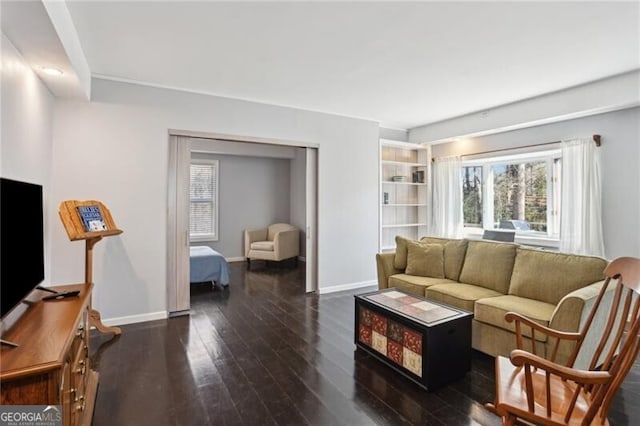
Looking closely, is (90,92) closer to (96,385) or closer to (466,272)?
(96,385)

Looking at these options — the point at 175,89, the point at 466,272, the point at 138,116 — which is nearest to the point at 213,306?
A: the point at 138,116

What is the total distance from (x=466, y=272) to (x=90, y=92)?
173 inches

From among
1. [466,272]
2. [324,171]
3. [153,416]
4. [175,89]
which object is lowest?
[153,416]

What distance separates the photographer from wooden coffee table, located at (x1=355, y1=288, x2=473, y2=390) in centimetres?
231

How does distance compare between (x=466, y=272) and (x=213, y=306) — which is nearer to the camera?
(x=466, y=272)

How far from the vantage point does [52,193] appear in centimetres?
325

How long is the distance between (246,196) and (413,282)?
5.03 m

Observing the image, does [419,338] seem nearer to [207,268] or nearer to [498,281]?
[498,281]

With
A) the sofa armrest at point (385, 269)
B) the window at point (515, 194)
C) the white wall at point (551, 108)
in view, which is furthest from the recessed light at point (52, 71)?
the window at point (515, 194)

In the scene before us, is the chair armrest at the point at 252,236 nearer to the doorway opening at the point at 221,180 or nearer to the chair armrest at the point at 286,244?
the doorway opening at the point at 221,180

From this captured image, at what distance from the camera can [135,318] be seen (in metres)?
3.60

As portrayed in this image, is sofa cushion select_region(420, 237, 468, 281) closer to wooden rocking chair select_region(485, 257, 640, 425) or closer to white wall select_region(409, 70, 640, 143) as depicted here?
wooden rocking chair select_region(485, 257, 640, 425)

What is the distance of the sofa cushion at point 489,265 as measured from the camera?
3.23 m

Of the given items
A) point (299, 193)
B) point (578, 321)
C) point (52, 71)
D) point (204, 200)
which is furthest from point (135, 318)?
point (299, 193)
